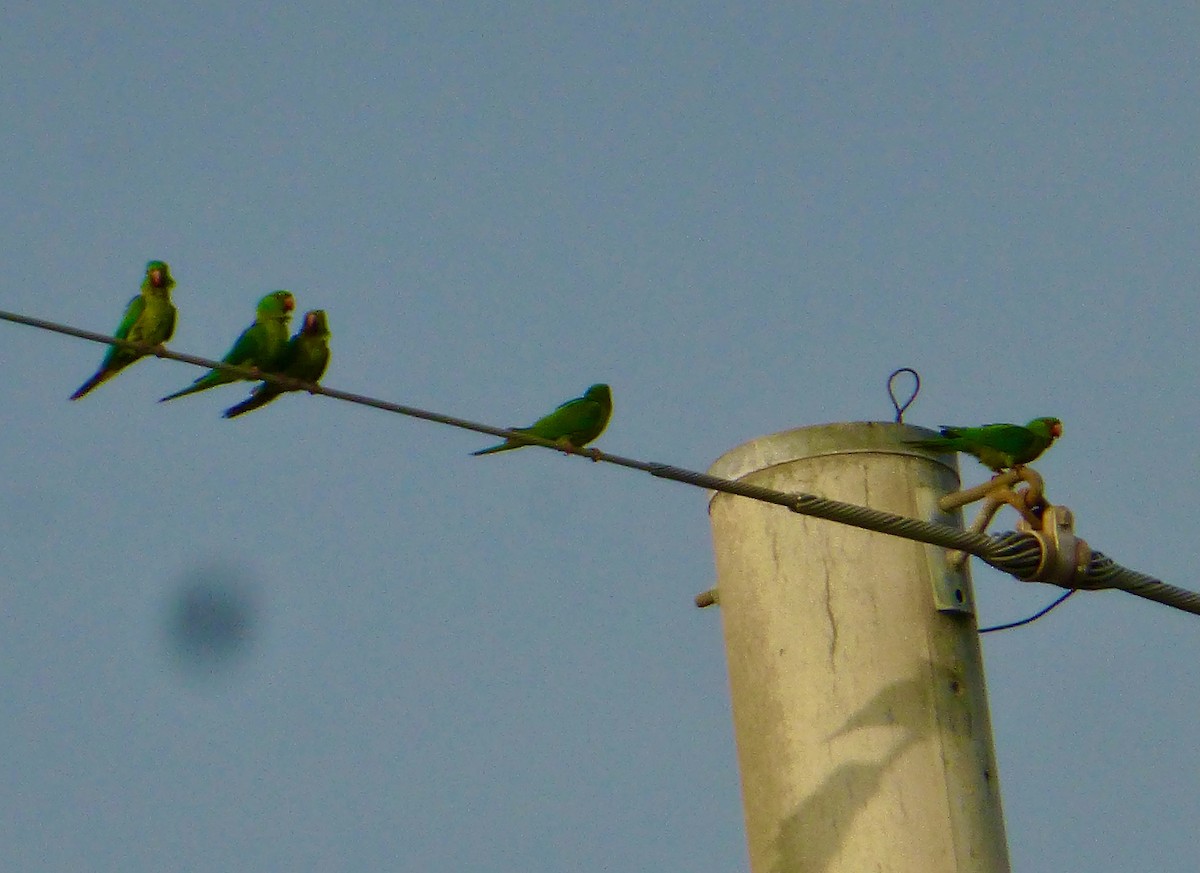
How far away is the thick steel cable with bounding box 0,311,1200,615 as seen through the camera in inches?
199

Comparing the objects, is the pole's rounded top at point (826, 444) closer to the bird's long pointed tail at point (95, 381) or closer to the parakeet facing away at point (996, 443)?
the parakeet facing away at point (996, 443)

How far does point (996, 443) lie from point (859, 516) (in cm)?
153

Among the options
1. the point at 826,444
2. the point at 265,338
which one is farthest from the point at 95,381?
the point at 826,444

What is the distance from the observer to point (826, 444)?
20.4 feet

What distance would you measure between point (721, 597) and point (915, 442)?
976 millimetres

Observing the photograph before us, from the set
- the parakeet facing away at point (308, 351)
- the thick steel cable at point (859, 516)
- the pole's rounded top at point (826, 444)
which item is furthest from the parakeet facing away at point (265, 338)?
the pole's rounded top at point (826, 444)

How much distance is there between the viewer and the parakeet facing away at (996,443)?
639 centimetres

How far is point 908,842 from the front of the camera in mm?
5664

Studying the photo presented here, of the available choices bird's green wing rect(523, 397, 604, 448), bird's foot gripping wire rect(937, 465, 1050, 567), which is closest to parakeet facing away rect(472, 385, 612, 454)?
bird's green wing rect(523, 397, 604, 448)

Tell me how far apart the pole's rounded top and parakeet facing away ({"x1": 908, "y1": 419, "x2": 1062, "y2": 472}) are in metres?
0.05

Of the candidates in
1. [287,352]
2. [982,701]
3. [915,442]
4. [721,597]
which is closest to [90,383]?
[287,352]

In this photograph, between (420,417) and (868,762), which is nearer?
(420,417)

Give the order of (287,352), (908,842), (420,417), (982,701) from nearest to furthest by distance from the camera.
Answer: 1. (420,417)
2. (908,842)
3. (982,701)
4. (287,352)

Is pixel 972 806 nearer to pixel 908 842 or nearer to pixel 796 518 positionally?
pixel 908 842
